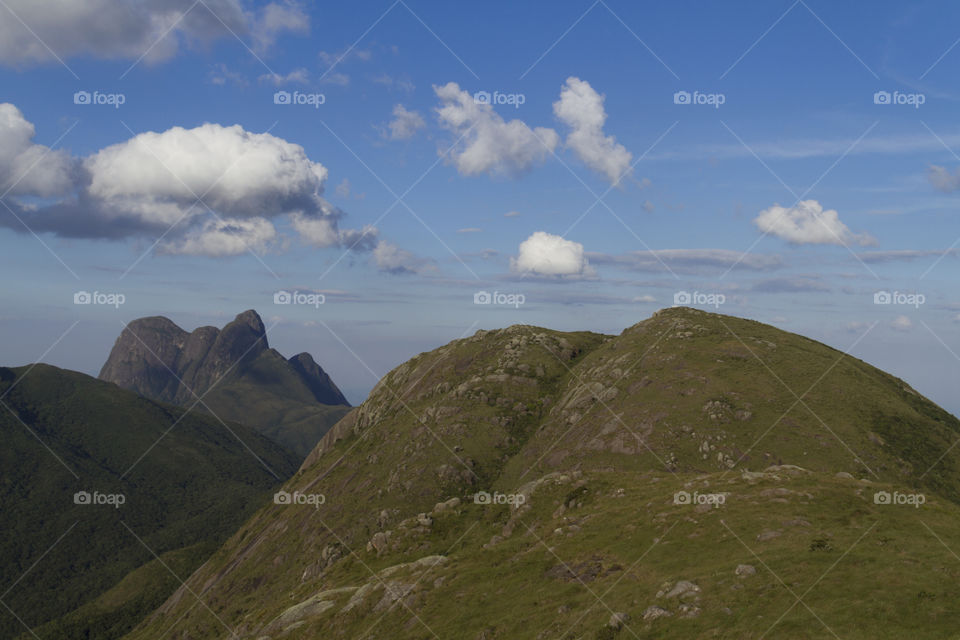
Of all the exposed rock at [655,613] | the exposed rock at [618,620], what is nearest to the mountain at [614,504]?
the exposed rock at [655,613]

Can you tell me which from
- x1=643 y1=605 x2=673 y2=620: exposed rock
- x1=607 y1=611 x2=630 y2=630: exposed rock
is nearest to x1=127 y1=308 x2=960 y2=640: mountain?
x1=643 y1=605 x2=673 y2=620: exposed rock

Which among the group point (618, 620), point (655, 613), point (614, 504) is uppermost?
point (614, 504)

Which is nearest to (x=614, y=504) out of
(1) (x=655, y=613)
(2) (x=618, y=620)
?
(2) (x=618, y=620)

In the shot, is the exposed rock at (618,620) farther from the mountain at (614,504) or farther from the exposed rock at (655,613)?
the exposed rock at (655,613)

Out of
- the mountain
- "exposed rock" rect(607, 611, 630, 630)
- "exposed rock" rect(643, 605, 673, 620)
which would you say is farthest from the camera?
the mountain

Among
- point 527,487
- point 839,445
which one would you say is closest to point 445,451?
point 527,487

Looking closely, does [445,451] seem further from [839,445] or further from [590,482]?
[839,445]

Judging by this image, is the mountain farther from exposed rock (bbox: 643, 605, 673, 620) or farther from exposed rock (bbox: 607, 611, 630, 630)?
exposed rock (bbox: 607, 611, 630, 630)

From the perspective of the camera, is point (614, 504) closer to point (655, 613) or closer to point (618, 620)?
point (618, 620)
